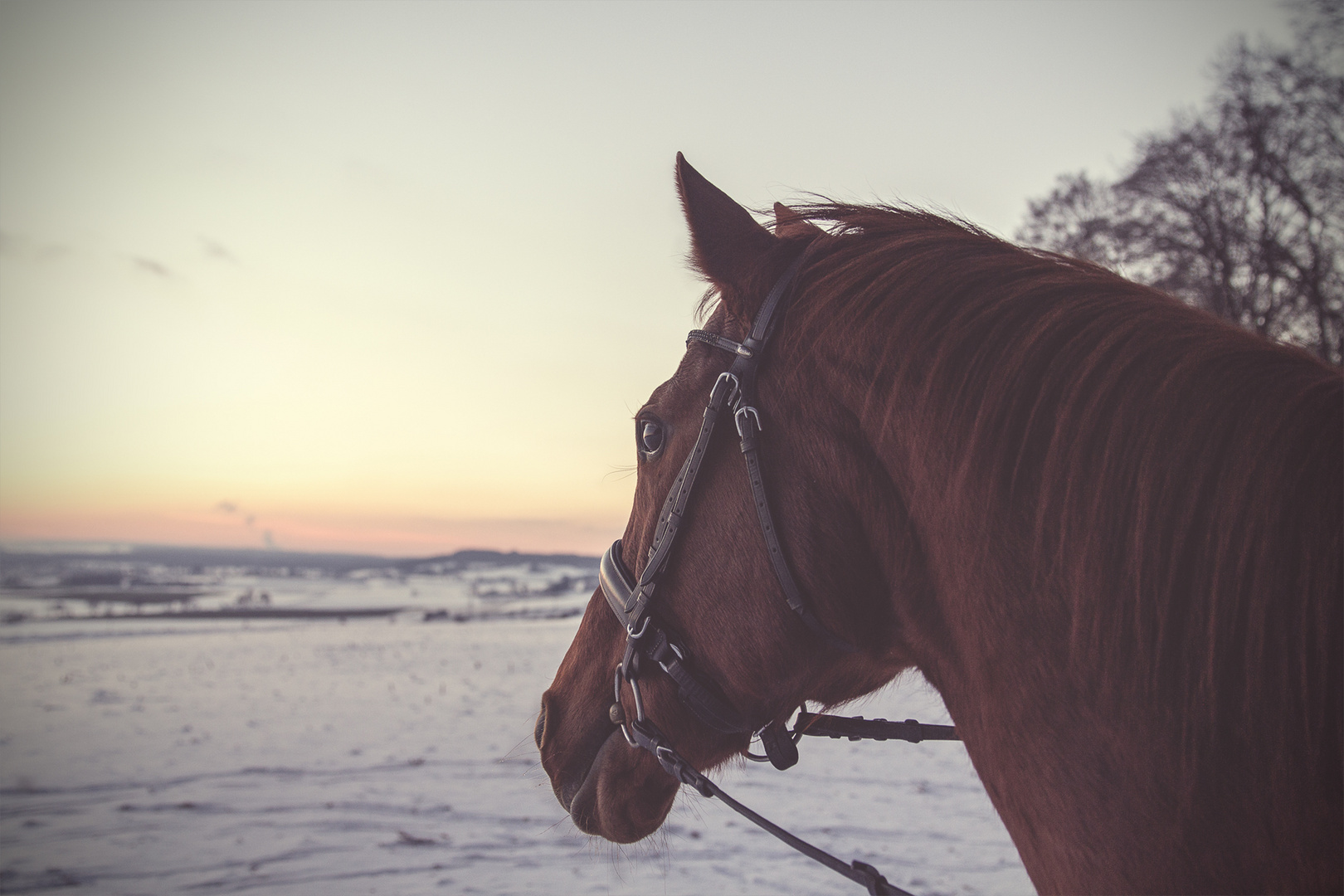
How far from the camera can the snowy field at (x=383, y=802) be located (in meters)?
4.97

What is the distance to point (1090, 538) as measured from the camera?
1.10 metres

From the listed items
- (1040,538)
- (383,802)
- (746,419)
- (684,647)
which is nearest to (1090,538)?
(1040,538)

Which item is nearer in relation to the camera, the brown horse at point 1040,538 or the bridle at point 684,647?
the brown horse at point 1040,538

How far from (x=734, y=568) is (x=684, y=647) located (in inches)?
9.6

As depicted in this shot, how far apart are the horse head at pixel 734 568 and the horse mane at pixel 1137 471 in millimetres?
172

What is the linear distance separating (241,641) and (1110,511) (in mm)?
22367

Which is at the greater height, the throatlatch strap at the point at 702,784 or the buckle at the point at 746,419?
the buckle at the point at 746,419

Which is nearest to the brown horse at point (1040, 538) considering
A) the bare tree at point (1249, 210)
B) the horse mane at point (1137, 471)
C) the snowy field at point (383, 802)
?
the horse mane at point (1137, 471)

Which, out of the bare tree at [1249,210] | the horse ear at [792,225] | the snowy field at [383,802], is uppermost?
the bare tree at [1249,210]

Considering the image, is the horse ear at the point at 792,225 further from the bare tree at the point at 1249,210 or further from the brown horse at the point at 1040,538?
the bare tree at the point at 1249,210

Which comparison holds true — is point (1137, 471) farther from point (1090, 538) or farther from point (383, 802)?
point (383, 802)

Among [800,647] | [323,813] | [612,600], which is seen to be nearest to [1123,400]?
[800,647]

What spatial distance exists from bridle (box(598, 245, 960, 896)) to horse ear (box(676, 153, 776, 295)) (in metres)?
0.08

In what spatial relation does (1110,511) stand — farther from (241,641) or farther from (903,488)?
(241,641)
